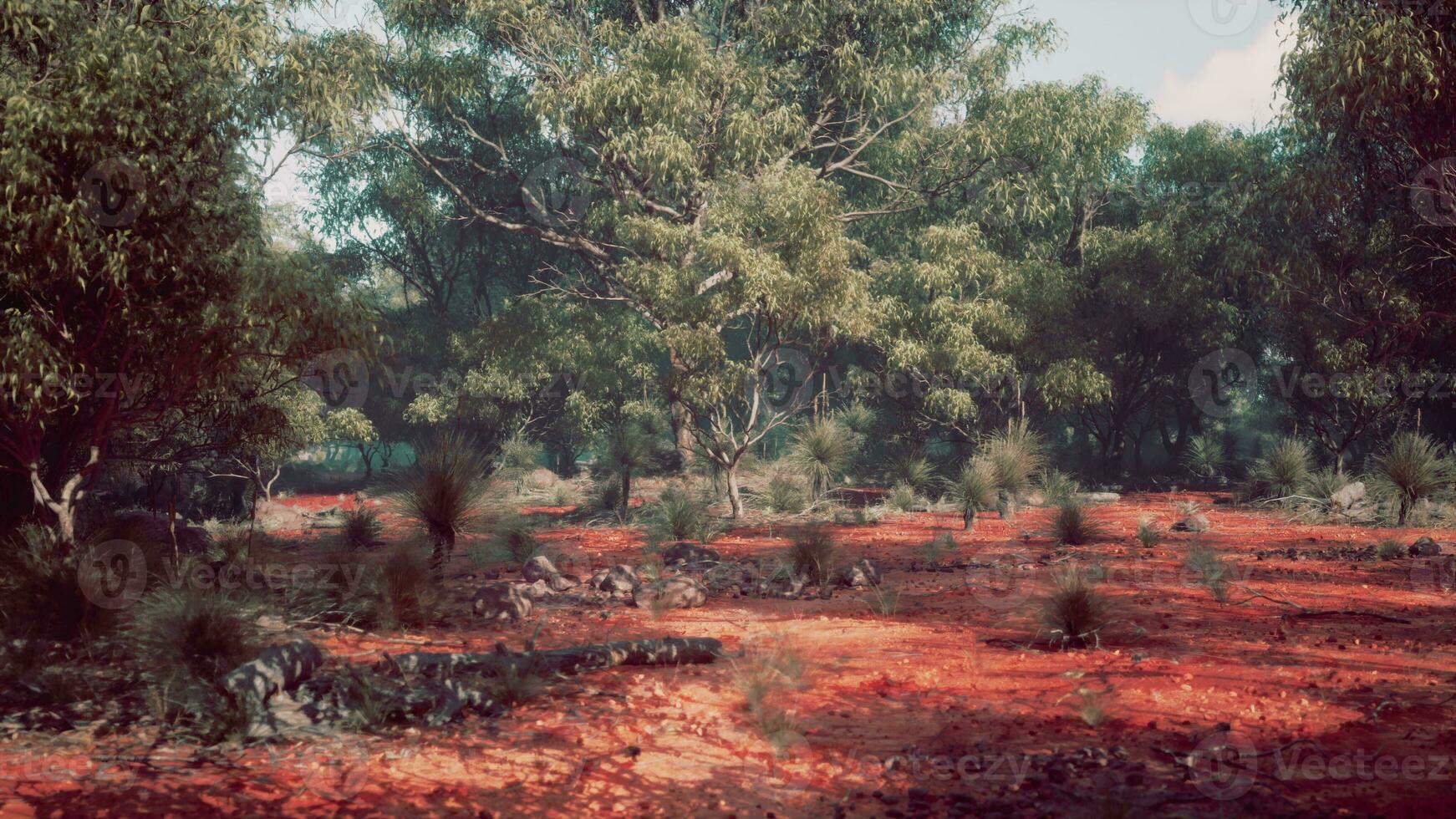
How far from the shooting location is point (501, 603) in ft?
29.3

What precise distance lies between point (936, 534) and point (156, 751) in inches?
471

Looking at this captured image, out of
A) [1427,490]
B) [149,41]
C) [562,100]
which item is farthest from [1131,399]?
[149,41]

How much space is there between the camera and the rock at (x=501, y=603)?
29.0ft

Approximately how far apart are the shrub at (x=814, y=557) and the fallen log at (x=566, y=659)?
11.2 feet

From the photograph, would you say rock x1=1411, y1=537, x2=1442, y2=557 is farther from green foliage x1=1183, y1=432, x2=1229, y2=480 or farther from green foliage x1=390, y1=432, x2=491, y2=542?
green foliage x1=1183, y1=432, x2=1229, y2=480

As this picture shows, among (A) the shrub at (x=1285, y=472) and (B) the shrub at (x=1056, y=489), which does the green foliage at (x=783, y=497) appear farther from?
(A) the shrub at (x=1285, y=472)

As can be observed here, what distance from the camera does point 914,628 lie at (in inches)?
324

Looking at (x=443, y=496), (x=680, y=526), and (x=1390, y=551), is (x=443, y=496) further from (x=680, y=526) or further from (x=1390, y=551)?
(x=1390, y=551)

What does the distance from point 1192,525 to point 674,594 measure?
31.7 feet

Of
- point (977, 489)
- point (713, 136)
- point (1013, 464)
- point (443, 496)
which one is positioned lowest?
point (977, 489)

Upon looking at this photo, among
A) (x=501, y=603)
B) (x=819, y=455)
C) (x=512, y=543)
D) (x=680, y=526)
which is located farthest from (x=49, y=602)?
(x=819, y=455)

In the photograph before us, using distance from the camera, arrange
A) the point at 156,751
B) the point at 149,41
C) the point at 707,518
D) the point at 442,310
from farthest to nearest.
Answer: the point at 442,310 → the point at 707,518 → the point at 149,41 → the point at 156,751

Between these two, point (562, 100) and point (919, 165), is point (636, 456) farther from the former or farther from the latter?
point (919, 165)

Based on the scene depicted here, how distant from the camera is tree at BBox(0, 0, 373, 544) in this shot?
6.69 metres
